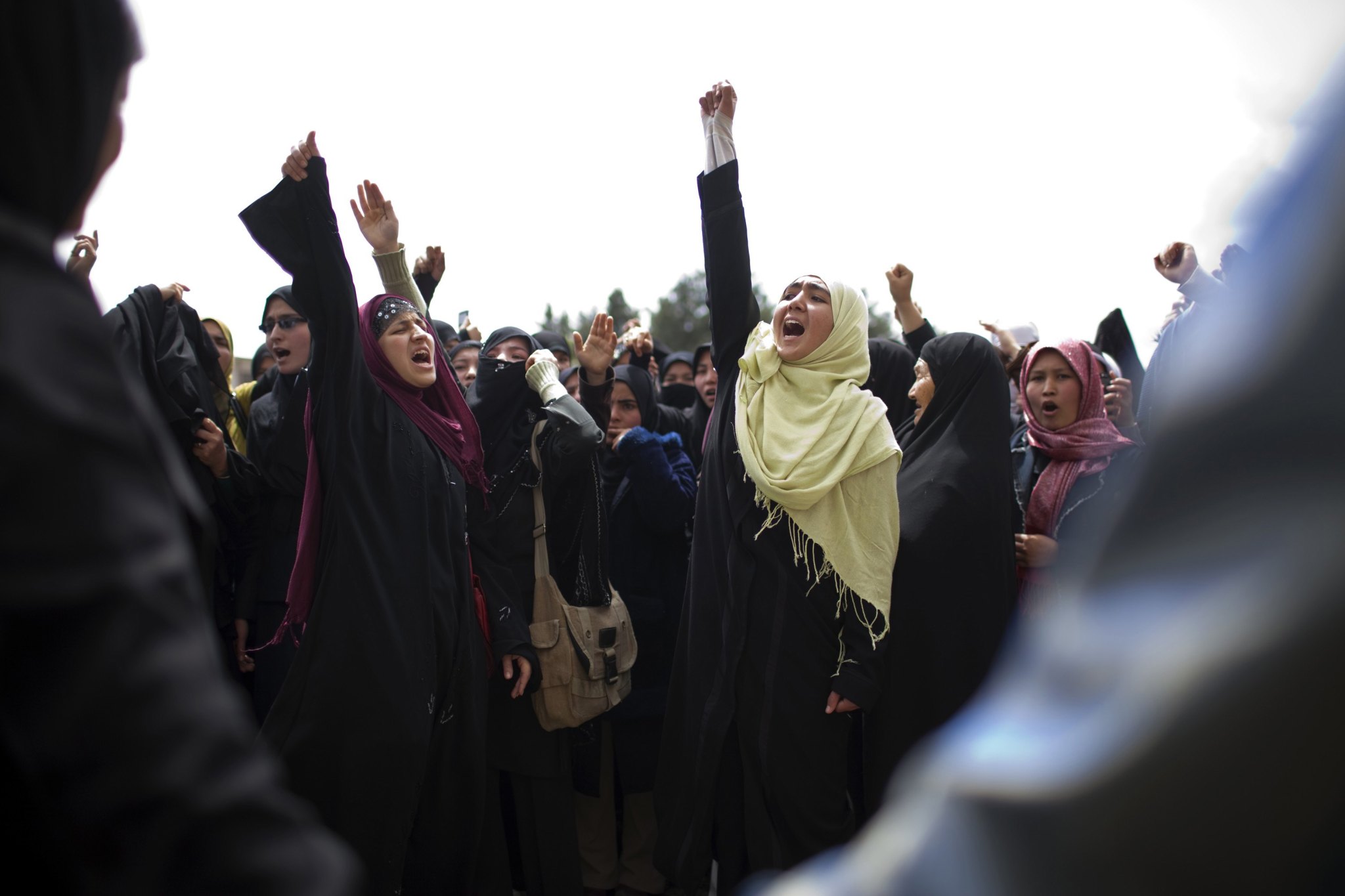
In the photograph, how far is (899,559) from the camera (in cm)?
319

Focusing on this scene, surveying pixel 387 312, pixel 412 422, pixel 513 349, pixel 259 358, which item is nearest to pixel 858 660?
pixel 412 422

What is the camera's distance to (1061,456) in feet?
12.5

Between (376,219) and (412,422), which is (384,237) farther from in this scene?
(412,422)

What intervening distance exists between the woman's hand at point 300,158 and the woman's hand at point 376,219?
54cm

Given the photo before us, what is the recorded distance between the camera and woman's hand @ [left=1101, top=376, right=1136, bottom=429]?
4555mm

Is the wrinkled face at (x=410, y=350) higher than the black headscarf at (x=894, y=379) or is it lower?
higher

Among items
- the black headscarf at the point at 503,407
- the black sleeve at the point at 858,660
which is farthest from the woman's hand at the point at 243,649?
the black sleeve at the point at 858,660

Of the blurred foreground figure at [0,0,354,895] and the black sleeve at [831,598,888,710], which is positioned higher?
the blurred foreground figure at [0,0,354,895]

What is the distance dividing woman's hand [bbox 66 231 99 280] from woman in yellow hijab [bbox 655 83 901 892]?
228cm

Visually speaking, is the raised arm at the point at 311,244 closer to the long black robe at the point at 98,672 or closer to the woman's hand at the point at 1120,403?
the long black robe at the point at 98,672

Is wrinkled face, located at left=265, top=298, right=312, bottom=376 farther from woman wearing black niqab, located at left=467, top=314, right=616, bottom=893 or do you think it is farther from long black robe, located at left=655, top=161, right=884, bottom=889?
long black robe, located at left=655, top=161, right=884, bottom=889

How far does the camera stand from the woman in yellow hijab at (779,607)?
2943 mm

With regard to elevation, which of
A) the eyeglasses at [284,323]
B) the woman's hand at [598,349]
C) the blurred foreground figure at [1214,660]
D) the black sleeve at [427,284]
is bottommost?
the blurred foreground figure at [1214,660]

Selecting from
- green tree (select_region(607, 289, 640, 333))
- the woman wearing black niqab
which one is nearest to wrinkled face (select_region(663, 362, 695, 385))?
the woman wearing black niqab
